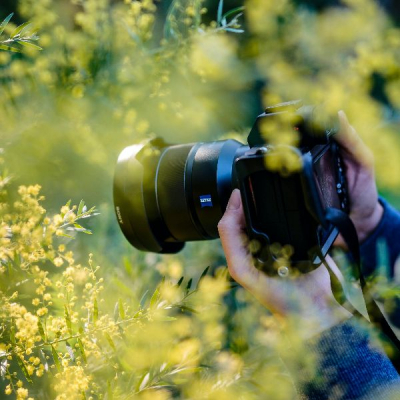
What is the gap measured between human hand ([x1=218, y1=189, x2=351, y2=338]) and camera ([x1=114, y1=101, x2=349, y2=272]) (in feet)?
0.06

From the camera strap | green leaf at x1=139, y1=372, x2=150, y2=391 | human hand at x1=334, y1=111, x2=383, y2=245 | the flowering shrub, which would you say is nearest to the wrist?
human hand at x1=334, y1=111, x2=383, y2=245

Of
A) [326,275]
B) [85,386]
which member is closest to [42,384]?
[85,386]

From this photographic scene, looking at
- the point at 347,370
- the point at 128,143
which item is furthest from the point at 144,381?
the point at 128,143

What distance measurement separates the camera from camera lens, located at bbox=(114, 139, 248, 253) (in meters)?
0.62

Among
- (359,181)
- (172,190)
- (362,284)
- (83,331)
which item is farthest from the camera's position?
(359,181)

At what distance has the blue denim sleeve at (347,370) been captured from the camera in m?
0.50

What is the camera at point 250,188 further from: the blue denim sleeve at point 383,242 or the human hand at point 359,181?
the blue denim sleeve at point 383,242

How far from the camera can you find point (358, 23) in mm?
994

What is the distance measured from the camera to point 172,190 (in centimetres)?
65

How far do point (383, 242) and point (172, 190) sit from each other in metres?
0.36

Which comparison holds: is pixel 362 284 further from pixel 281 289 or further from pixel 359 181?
pixel 359 181

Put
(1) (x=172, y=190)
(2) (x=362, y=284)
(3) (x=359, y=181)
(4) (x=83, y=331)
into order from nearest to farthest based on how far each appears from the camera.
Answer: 1. (4) (x=83, y=331)
2. (2) (x=362, y=284)
3. (1) (x=172, y=190)
4. (3) (x=359, y=181)

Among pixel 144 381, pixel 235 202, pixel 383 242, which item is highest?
pixel 235 202

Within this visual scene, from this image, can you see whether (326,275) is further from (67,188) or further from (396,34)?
(396,34)
